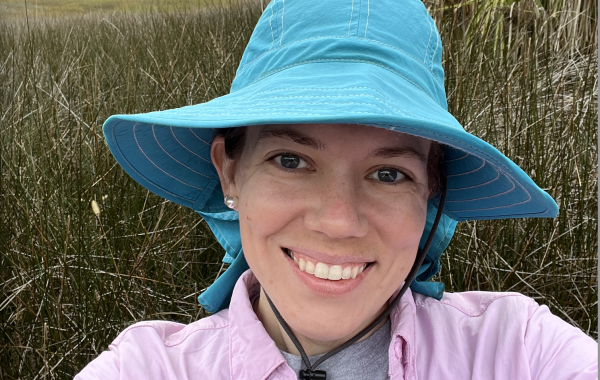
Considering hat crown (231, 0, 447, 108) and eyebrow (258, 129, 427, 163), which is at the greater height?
hat crown (231, 0, 447, 108)

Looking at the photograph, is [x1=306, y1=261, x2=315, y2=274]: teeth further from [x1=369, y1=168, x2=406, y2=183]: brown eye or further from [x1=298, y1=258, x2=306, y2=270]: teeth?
[x1=369, y1=168, x2=406, y2=183]: brown eye

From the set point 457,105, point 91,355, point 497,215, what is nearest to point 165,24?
point 457,105

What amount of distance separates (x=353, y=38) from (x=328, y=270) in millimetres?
463

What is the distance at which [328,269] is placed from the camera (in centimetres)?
121

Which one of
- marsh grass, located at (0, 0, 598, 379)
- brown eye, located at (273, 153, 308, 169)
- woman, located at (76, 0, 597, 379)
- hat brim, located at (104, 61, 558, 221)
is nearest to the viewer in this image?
hat brim, located at (104, 61, 558, 221)

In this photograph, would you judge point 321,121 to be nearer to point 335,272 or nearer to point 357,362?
point 335,272

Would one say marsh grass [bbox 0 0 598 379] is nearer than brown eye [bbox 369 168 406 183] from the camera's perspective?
No

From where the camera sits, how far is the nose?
3.80 ft

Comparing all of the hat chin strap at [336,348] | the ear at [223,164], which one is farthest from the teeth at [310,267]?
the ear at [223,164]

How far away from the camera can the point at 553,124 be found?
2699 mm

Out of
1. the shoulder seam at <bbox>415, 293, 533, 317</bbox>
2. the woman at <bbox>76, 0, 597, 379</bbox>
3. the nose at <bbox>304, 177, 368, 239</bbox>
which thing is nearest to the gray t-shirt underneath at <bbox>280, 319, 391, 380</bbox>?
the woman at <bbox>76, 0, 597, 379</bbox>

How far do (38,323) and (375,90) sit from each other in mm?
1907

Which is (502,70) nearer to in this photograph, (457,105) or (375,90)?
(457,105)

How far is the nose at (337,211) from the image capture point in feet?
3.80
